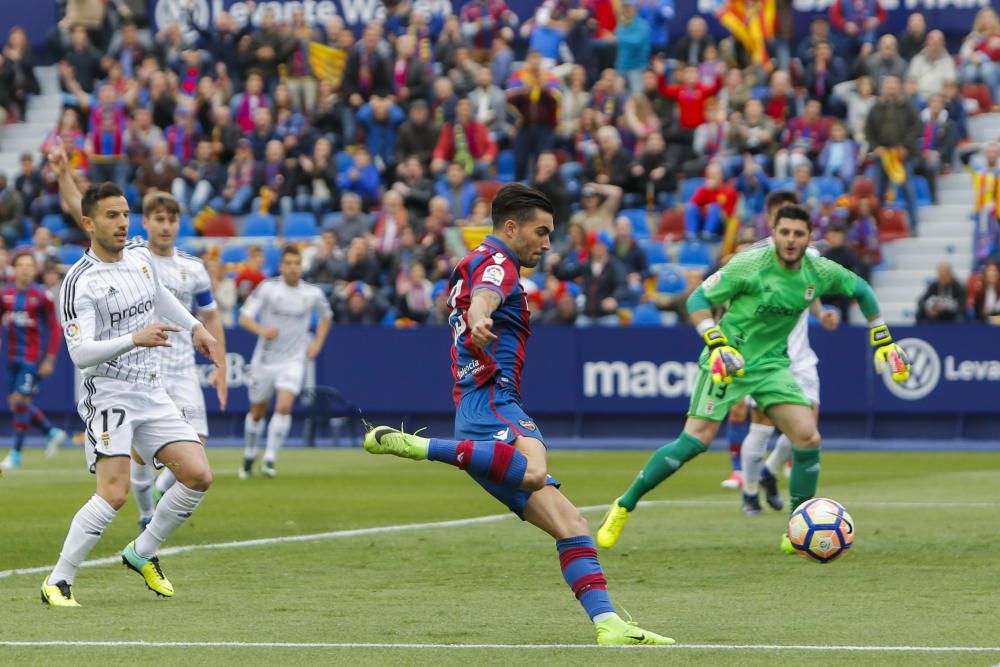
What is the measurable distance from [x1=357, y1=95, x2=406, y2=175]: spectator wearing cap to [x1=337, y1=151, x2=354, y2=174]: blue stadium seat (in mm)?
353

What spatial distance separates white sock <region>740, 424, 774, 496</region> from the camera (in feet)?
50.2

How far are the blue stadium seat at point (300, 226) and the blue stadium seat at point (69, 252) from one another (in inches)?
133

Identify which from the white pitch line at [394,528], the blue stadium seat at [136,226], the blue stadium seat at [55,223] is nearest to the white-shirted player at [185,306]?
the white pitch line at [394,528]

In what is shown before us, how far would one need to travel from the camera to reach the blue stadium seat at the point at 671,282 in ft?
86.9

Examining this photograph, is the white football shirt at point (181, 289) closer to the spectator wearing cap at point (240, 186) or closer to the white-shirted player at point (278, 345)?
the white-shirted player at point (278, 345)

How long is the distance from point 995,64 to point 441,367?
9937mm

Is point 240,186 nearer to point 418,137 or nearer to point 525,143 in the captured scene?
point 418,137

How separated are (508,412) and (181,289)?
6.24 m

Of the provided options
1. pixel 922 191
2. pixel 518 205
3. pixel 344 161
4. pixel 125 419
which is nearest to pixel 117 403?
pixel 125 419

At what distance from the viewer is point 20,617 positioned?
9258mm

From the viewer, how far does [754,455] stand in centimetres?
1538

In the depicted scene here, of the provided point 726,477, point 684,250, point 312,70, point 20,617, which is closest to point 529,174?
point 684,250

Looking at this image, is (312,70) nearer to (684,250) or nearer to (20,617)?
(684,250)

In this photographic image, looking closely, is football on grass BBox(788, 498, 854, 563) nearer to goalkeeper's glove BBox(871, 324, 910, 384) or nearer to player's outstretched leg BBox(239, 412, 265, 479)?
goalkeeper's glove BBox(871, 324, 910, 384)
